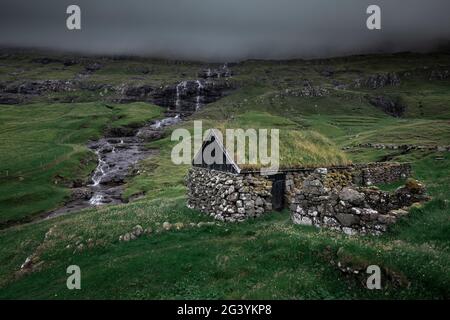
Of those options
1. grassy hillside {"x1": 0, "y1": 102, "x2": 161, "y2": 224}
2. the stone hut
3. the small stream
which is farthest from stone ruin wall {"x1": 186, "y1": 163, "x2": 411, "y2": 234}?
grassy hillside {"x1": 0, "y1": 102, "x2": 161, "y2": 224}

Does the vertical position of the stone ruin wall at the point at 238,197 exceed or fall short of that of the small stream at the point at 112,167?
it exceeds it

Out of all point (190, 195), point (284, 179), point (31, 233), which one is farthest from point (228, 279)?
point (31, 233)

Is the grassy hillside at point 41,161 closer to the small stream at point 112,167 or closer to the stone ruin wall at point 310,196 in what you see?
the small stream at point 112,167

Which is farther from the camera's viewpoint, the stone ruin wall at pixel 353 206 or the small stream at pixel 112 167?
the small stream at pixel 112 167

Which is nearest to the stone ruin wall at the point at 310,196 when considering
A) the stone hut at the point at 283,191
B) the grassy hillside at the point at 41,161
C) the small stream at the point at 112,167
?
the stone hut at the point at 283,191

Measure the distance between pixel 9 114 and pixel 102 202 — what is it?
152 m

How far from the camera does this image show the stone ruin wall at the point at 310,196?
68.5 feet

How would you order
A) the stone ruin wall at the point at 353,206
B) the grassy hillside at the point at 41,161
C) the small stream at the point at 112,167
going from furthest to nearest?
the small stream at the point at 112,167, the grassy hillside at the point at 41,161, the stone ruin wall at the point at 353,206

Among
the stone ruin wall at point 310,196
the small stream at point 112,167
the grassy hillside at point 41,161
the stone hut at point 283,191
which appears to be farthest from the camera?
the small stream at point 112,167

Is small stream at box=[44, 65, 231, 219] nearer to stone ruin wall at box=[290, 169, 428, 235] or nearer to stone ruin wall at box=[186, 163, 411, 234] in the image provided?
stone ruin wall at box=[186, 163, 411, 234]
